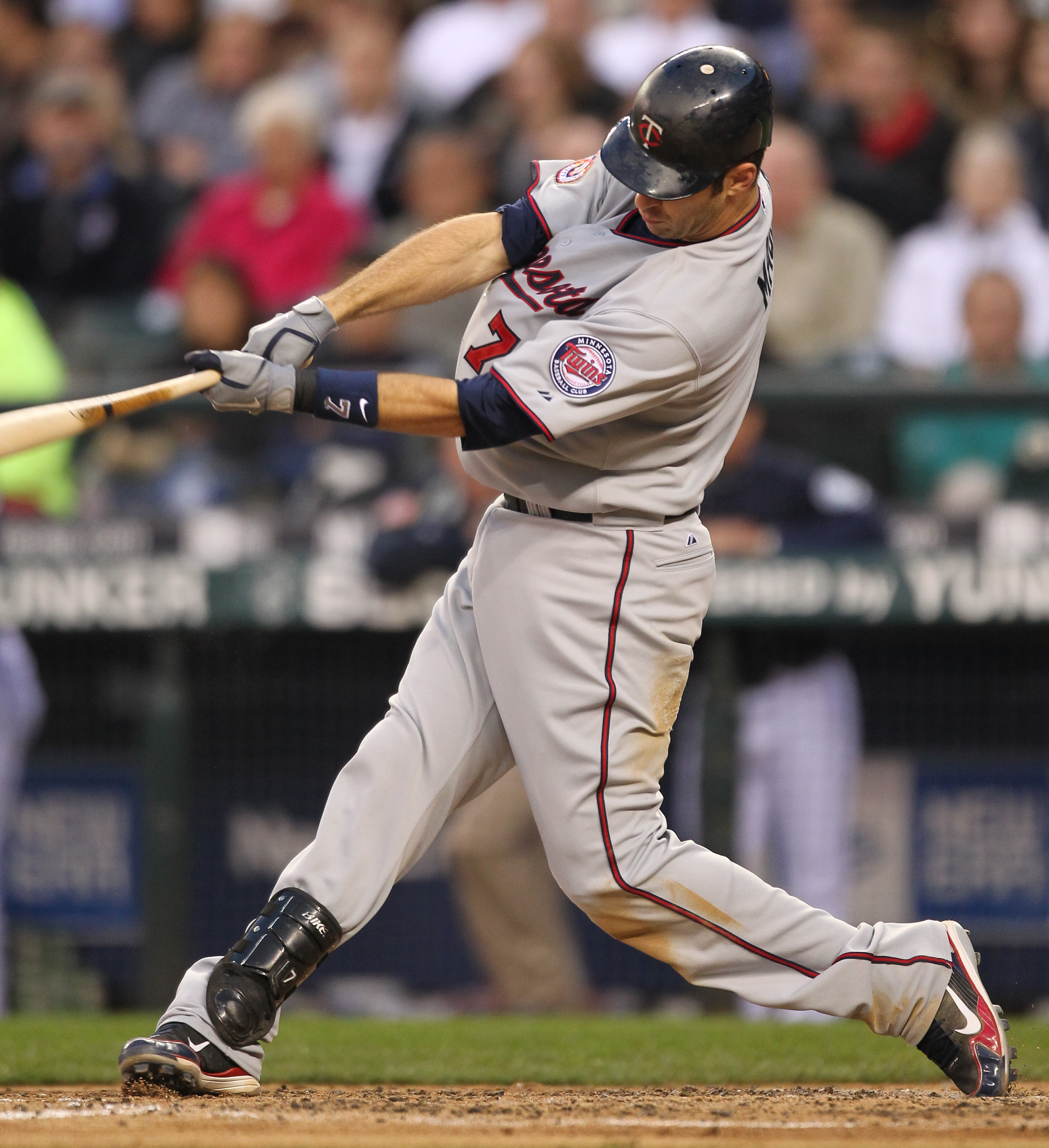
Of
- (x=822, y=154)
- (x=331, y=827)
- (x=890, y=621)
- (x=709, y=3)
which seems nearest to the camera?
(x=331, y=827)

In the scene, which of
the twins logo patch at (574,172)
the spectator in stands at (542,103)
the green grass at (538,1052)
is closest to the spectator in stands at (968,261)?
the spectator in stands at (542,103)

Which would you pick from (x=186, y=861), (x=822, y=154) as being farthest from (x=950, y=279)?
(x=186, y=861)

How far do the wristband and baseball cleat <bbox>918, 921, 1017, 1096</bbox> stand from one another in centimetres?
148

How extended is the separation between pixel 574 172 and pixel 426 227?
2.80 meters

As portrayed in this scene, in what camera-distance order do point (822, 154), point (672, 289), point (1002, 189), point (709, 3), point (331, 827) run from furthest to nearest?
point (709, 3) < point (822, 154) < point (1002, 189) < point (331, 827) < point (672, 289)

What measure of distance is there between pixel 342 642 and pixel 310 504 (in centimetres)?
48

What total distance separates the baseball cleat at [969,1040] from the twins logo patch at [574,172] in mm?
1602

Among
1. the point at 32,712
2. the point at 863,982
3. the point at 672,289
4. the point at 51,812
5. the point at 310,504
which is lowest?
the point at 51,812

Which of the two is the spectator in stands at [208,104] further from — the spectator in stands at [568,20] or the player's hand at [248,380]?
the player's hand at [248,380]

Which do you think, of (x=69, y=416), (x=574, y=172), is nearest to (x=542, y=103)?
(x=574, y=172)

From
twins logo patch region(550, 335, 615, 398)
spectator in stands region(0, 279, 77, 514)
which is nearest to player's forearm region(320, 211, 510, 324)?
twins logo patch region(550, 335, 615, 398)

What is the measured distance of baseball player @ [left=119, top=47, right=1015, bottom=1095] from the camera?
3105 mm

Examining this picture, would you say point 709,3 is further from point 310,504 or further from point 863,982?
point 863,982

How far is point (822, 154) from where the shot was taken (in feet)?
24.5
